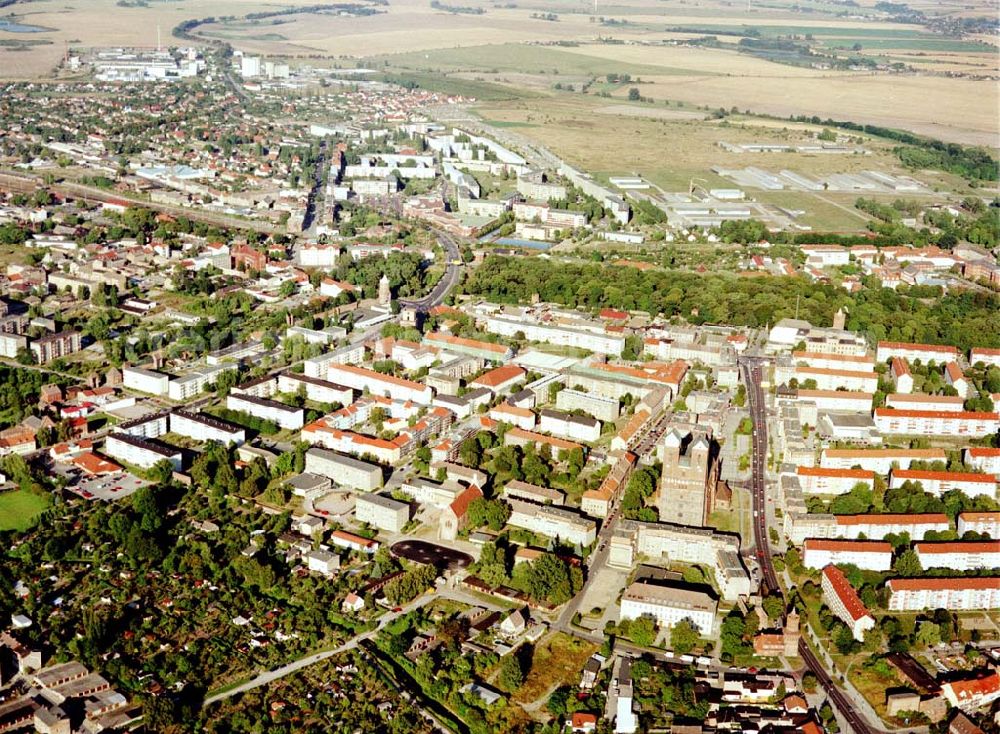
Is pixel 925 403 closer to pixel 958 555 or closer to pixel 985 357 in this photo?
pixel 985 357

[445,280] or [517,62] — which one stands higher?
[517,62]

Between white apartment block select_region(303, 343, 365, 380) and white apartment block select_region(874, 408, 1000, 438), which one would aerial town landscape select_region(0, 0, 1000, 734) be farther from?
white apartment block select_region(303, 343, 365, 380)

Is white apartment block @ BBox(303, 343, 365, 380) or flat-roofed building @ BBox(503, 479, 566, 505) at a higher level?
white apartment block @ BBox(303, 343, 365, 380)

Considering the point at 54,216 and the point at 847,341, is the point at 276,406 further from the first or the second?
the point at 54,216

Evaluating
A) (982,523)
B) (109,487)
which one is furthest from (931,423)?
(109,487)

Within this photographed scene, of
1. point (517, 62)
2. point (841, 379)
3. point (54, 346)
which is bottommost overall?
point (54, 346)

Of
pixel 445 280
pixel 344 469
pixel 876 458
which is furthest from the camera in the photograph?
pixel 445 280

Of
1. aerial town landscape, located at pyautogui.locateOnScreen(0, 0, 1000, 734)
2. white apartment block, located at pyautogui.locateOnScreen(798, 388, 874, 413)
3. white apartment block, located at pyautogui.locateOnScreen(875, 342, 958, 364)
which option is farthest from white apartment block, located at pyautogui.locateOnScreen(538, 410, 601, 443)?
white apartment block, located at pyautogui.locateOnScreen(875, 342, 958, 364)
